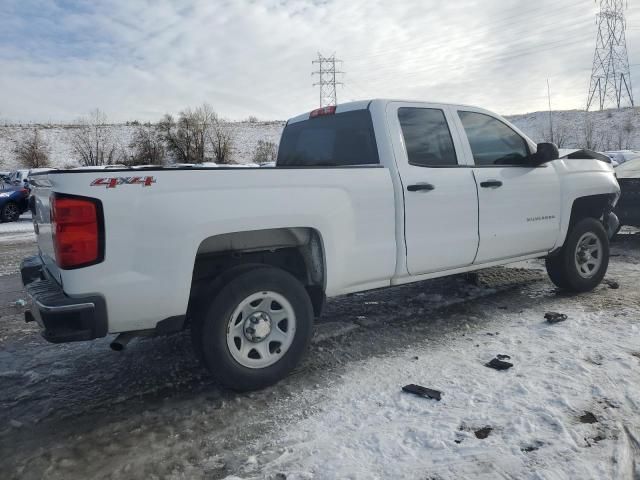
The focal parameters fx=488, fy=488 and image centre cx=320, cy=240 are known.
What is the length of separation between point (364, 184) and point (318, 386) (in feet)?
4.90

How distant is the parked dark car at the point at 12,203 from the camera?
1625 cm

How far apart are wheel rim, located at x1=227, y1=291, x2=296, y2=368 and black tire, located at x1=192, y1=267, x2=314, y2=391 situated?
28mm

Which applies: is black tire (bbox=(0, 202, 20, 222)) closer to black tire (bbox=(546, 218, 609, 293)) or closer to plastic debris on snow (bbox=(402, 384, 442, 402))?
black tire (bbox=(546, 218, 609, 293))

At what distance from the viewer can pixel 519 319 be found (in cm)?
469

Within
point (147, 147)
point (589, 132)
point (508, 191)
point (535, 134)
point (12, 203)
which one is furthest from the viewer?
point (535, 134)

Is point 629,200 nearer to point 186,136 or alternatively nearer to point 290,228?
point 290,228

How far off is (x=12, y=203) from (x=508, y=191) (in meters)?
16.9

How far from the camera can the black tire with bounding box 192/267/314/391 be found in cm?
310

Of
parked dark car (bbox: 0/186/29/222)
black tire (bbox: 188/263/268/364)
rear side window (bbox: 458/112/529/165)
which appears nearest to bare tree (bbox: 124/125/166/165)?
parked dark car (bbox: 0/186/29/222)

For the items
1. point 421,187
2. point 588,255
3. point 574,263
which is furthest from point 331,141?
point 588,255

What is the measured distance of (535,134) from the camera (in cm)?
6153

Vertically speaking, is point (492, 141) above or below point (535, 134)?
below

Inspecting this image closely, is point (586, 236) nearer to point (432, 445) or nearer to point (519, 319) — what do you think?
point (519, 319)

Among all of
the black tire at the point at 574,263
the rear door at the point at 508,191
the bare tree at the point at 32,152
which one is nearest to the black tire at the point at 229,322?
the rear door at the point at 508,191
